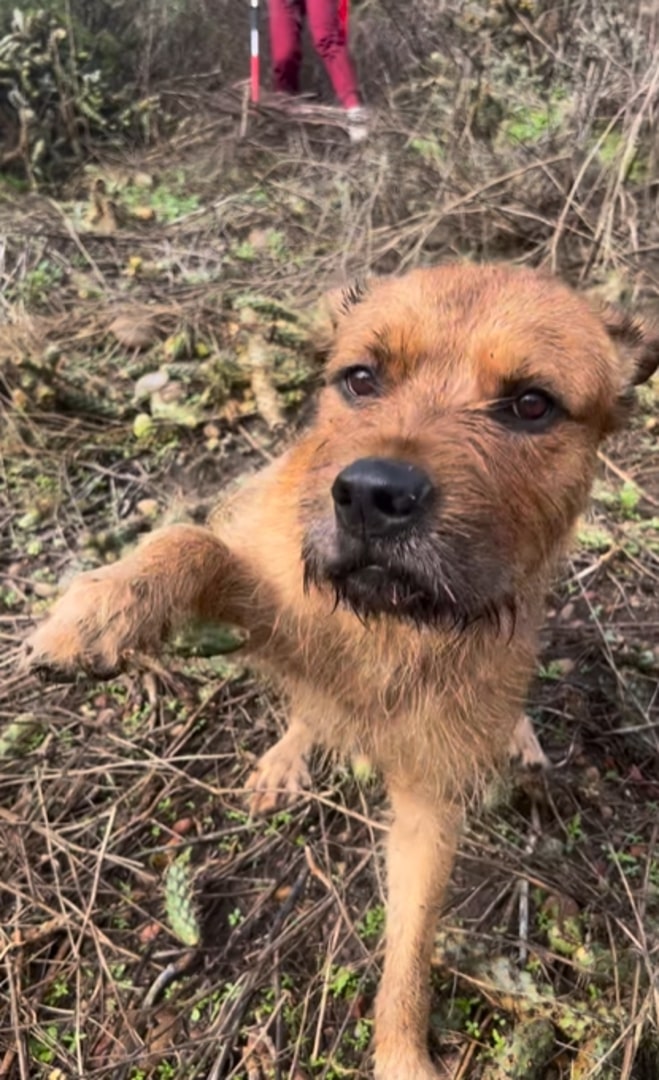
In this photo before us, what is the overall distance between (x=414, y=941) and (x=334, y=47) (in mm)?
6606

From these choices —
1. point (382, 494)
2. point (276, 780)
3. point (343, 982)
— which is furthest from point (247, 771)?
point (382, 494)

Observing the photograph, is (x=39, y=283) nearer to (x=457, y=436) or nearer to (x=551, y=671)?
(x=551, y=671)

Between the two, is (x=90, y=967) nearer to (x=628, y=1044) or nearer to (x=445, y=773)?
(x=445, y=773)

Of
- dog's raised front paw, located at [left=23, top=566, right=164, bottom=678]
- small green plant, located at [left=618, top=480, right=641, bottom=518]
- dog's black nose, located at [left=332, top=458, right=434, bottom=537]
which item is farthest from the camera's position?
small green plant, located at [left=618, top=480, right=641, bottom=518]

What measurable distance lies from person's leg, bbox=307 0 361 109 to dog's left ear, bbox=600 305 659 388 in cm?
475

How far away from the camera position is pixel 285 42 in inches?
272

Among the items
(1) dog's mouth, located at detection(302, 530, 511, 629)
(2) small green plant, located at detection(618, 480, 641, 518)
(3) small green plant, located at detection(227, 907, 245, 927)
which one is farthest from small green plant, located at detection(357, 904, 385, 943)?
(2) small green plant, located at detection(618, 480, 641, 518)

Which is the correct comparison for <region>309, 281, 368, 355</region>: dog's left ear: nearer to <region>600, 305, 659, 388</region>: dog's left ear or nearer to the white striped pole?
<region>600, 305, 659, 388</region>: dog's left ear

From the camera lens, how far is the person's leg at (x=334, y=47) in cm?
668

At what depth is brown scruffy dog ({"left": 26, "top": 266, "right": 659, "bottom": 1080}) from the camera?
221cm

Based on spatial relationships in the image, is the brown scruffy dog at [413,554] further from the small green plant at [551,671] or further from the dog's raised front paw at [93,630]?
the small green plant at [551,671]

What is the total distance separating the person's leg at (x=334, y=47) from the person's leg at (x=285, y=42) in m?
0.13

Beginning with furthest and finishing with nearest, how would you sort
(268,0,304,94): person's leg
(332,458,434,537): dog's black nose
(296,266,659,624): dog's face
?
(268,0,304,94): person's leg, (296,266,659,624): dog's face, (332,458,434,537): dog's black nose

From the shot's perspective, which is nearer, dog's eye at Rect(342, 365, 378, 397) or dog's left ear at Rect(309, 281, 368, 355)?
dog's eye at Rect(342, 365, 378, 397)
